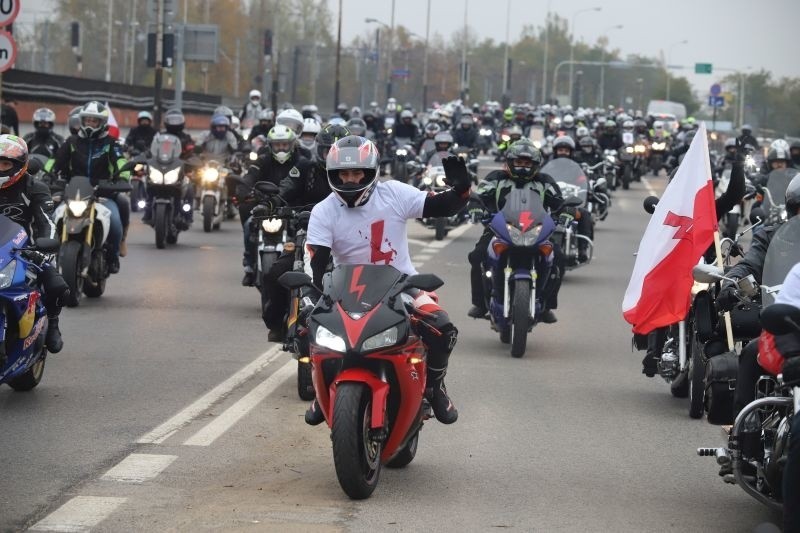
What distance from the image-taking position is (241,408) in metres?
11.0

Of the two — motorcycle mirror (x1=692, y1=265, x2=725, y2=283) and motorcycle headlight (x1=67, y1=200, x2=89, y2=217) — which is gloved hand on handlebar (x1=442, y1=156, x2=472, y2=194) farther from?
motorcycle headlight (x1=67, y1=200, x2=89, y2=217)

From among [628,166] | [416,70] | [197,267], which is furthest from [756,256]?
[416,70]

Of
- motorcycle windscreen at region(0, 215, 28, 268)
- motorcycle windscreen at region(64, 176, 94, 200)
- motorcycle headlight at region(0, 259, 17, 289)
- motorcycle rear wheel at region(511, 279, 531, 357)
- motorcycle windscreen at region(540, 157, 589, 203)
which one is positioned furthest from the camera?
motorcycle windscreen at region(540, 157, 589, 203)

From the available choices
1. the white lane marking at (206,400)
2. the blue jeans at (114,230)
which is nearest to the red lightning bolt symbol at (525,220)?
the white lane marking at (206,400)

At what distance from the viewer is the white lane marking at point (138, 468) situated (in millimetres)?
8656

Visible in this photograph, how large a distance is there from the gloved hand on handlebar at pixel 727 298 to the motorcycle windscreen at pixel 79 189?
8.89 m

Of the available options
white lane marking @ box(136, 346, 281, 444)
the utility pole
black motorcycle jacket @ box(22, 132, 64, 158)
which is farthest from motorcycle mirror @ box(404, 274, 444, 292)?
the utility pole

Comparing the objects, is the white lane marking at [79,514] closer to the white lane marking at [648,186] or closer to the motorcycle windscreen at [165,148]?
the motorcycle windscreen at [165,148]

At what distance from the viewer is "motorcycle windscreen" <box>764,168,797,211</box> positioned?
20516mm

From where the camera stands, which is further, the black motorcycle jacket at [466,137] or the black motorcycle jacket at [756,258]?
the black motorcycle jacket at [466,137]

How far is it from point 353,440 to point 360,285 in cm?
83

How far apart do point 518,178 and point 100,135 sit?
14.9ft

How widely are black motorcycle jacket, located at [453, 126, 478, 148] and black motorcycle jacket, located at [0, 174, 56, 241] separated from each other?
90.3ft

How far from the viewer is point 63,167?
697 inches
